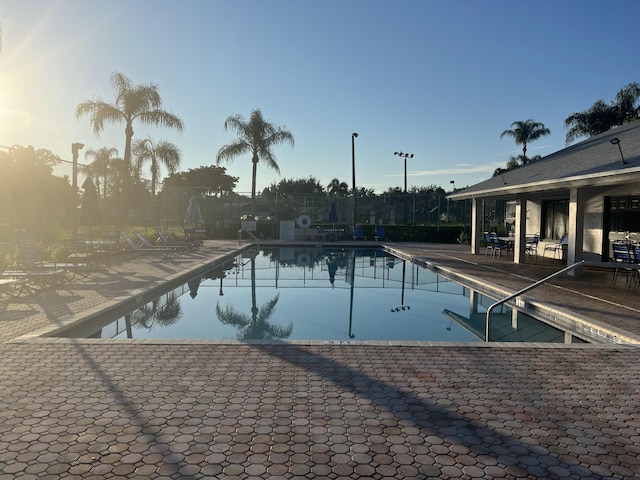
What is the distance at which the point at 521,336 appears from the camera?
7312mm

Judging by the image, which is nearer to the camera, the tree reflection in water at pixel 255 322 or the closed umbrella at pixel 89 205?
the tree reflection in water at pixel 255 322

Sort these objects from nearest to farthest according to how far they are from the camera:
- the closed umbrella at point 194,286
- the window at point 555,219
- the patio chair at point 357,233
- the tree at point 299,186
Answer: the closed umbrella at point 194,286, the window at point 555,219, the patio chair at point 357,233, the tree at point 299,186

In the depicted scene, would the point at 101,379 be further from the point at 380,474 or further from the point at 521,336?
the point at 521,336

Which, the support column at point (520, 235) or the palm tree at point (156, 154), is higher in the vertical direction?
the palm tree at point (156, 154)

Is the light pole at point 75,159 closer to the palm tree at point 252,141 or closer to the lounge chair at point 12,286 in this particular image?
the lounge chair at point 12,286

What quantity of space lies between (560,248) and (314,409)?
15.2 m

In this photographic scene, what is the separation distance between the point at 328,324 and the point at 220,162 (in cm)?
2395

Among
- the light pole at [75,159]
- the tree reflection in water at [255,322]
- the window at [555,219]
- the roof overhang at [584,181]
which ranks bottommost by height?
the tree reflection in water at [255,322]

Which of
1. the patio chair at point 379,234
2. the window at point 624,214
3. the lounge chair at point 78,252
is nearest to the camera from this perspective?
the lounge chair at point 78,252

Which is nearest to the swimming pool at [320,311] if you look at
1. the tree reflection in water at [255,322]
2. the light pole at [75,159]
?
the tree reflection in water at [255,322]

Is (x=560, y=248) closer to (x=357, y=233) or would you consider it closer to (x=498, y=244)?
(x=498, y=244)

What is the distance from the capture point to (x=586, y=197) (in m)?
14.6

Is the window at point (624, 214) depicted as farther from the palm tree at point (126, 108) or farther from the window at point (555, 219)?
the palm tree at point (126, 108)

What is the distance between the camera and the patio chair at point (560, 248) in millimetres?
15758
